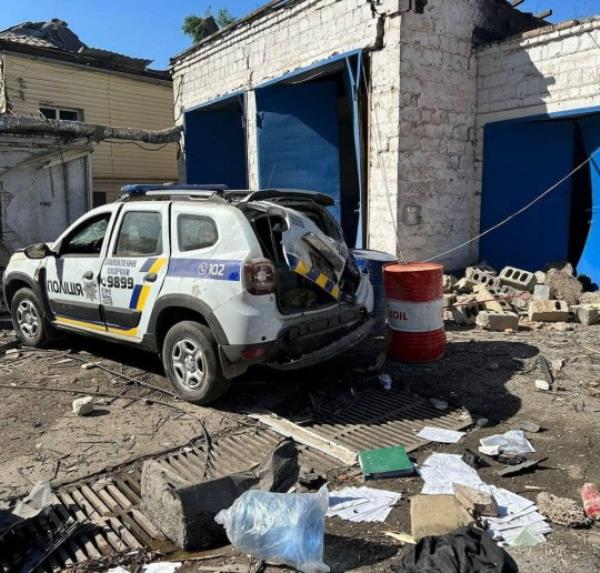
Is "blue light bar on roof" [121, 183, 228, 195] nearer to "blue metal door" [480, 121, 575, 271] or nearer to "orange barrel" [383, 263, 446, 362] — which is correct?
"orange barrel" [383, 263, 446, 362]

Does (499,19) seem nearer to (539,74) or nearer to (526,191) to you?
(539,74)

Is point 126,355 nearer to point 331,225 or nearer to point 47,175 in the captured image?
point 331,225

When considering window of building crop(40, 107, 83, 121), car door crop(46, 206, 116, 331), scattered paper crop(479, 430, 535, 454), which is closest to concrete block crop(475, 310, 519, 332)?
scattered paper crop(479, 430, 535, 454)

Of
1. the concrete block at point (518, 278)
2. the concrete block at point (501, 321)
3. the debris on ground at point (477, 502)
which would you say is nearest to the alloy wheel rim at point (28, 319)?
the debris on ground at point (477, 502)

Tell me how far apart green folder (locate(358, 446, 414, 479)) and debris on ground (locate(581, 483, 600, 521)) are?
41.9 inches

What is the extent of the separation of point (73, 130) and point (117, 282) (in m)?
8.74

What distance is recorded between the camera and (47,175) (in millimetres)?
12812

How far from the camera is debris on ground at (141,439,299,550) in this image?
306 centimetres

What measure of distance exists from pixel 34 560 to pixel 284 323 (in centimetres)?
243

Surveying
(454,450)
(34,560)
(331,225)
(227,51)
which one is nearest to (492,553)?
(454,450)

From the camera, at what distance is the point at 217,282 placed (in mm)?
4676

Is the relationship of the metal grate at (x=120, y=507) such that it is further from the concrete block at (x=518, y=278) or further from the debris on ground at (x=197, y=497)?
the concrete block at (x=518, y=278)

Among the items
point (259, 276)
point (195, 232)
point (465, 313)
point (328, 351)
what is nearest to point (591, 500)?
point (328, 351)

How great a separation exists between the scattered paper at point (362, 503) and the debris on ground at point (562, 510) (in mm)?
861
